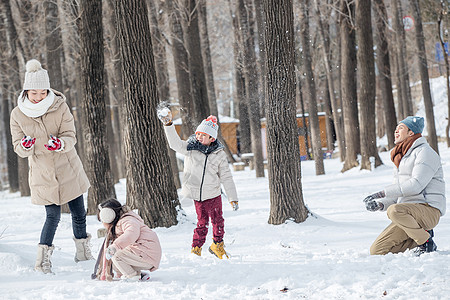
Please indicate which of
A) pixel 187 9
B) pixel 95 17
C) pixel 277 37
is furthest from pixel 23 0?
pixel 277 37

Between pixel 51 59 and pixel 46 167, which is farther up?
pixel 51 59

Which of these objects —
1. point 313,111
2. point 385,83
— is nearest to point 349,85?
point 313,111

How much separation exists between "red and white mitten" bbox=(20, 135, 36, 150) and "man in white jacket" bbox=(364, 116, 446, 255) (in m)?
3.46

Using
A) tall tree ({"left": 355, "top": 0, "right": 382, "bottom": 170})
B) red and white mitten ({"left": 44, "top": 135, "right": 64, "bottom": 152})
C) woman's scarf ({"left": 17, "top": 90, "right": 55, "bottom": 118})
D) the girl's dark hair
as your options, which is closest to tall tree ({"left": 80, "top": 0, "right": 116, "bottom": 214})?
woman's scarf ({"left": 17, "top": 90, "right": 55, "bottom": 118})

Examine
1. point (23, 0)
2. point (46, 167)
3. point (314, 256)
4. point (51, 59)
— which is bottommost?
point (314, 256)

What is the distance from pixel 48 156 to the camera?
539 cm

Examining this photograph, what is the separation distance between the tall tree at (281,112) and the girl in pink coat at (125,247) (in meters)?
3.24

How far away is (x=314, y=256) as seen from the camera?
5855 millimetres

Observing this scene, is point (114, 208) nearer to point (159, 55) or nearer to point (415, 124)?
point (415, 124)

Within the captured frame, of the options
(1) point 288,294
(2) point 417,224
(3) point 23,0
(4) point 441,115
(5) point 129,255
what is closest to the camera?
(1) point 288,294

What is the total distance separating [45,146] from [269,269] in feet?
8.34

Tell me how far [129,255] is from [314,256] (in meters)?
2.14

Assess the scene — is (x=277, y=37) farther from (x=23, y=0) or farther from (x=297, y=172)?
(x=23, y=0)

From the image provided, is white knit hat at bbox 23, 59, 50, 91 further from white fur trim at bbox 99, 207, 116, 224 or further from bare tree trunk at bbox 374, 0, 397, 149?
bare tree trunk at bbox 374, 0, 397, 149
